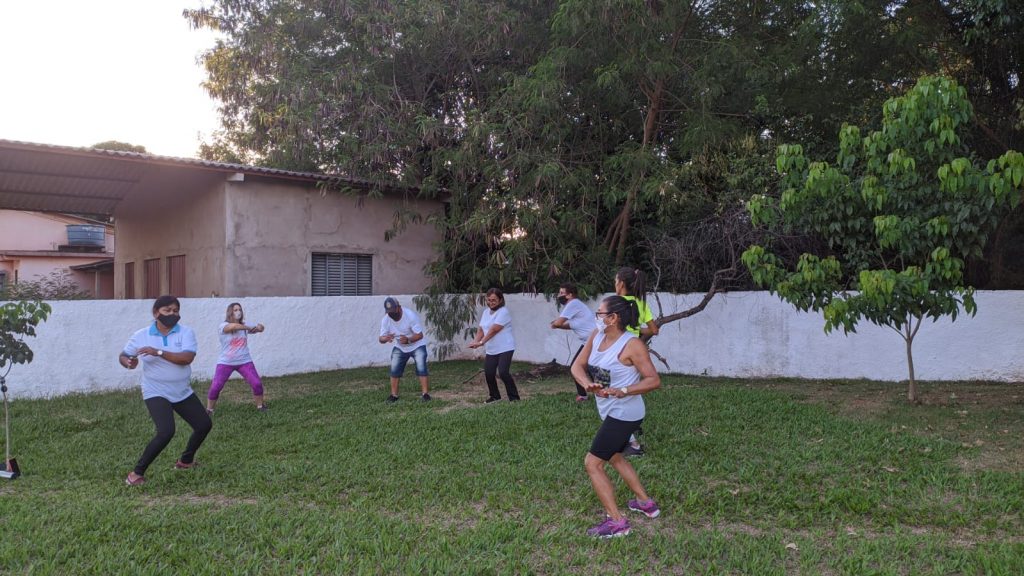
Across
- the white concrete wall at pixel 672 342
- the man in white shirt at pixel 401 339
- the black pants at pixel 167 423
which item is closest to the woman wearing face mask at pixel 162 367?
the black pants at pixel 167 423

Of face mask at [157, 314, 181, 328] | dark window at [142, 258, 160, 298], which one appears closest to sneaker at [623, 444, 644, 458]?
face mask at [157, 314, 181, 328]

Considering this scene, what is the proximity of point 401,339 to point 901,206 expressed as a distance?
585 centimetres

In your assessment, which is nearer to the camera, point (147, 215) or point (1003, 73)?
point (1003, 73)

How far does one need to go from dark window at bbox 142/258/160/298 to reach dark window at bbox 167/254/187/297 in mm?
800

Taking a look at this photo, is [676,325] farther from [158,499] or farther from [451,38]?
[158,499]

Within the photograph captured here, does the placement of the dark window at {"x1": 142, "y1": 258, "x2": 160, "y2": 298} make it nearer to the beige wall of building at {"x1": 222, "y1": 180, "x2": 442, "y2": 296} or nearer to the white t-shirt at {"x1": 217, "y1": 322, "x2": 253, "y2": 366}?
the beige wall of building at {"x1": 222, "y1": 180, "x2": 442, "y2": 296}

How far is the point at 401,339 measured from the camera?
9.26 meters

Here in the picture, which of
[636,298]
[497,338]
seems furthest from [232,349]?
[636,298]

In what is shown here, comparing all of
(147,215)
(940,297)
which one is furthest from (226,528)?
(147,215)

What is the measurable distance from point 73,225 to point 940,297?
2844cm

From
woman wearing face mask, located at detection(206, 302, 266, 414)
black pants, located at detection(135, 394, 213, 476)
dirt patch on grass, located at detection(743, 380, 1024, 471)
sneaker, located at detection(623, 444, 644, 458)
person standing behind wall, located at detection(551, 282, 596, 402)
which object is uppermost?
person standing behind wall, located at detection(551, 282, 596, 402)

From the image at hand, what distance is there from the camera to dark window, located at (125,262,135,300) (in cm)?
1809

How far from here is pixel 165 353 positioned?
563 cm

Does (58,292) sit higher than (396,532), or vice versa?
(58,292)
